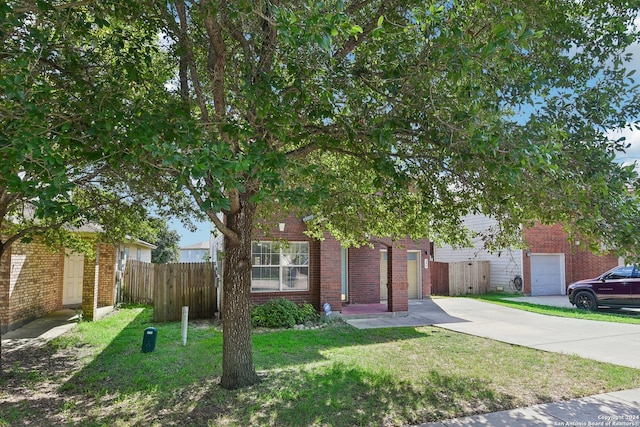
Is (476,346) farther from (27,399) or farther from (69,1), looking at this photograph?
(69,1)

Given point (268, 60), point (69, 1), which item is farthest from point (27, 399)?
point (268, 60)

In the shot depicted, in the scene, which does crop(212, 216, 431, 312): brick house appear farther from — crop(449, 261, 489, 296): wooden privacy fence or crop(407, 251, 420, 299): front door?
crop(449, 261, 489, 296): wooden privacy fence

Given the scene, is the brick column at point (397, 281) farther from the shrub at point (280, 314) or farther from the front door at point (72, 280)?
the front door at point (72, 280)

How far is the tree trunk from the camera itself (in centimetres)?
588

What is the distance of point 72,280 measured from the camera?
1534cm

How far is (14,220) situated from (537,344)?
12.6 m

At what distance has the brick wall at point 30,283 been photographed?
10.1m

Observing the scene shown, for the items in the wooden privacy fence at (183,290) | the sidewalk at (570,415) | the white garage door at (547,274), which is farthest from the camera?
the white garage door at (547,274)

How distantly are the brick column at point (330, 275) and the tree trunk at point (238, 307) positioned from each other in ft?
21.6

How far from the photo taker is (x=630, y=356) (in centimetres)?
787

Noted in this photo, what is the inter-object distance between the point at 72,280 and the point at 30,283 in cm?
406

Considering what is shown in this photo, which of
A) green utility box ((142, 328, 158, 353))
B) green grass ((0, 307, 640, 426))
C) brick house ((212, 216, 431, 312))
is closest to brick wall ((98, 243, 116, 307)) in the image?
brick house ((212, 216, 431, 312))

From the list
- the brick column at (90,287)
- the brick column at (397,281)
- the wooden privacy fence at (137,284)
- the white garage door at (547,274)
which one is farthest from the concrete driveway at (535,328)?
the wooden privacy fence at (137,284)

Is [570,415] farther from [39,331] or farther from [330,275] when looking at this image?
[39,331]
